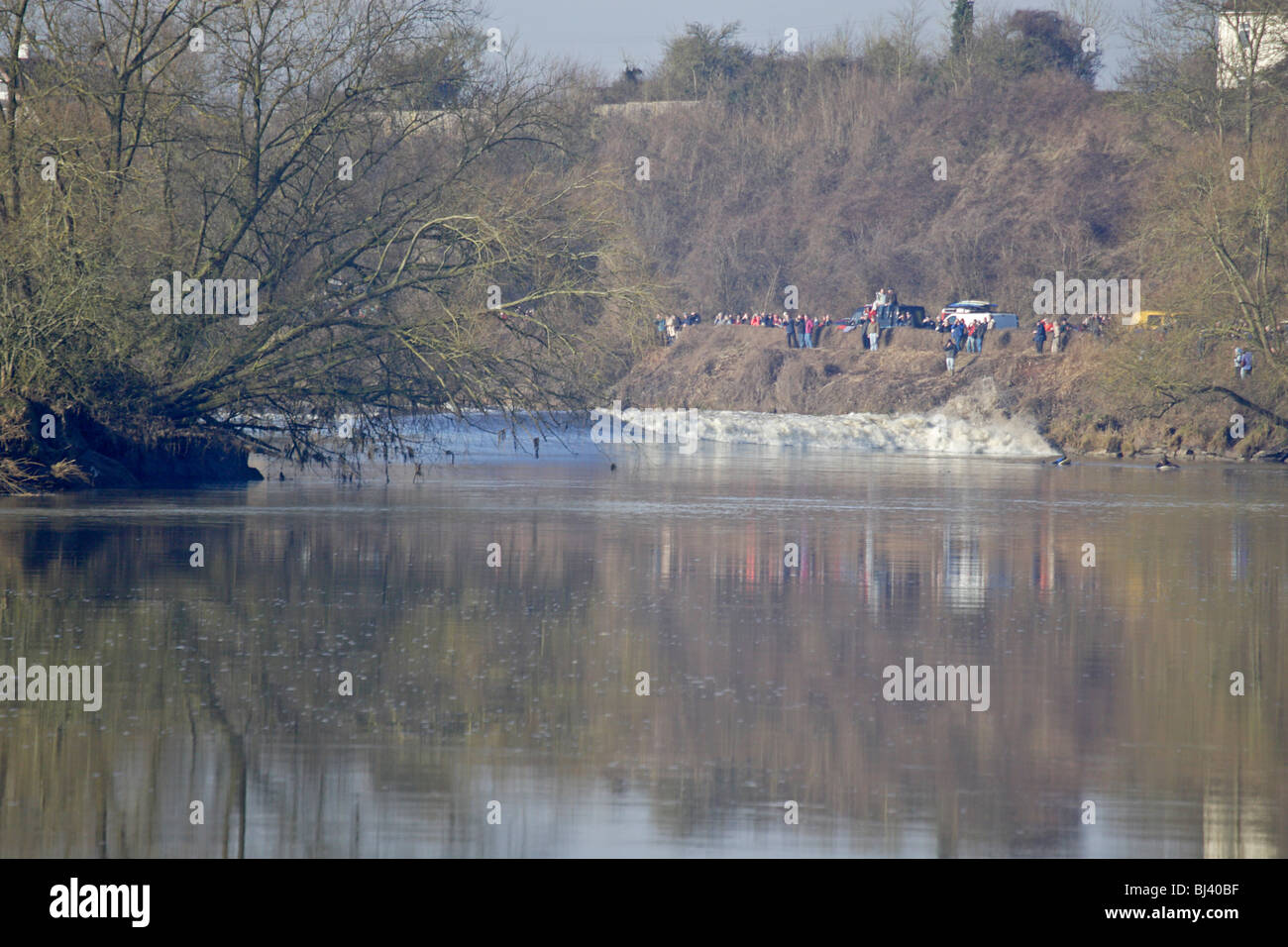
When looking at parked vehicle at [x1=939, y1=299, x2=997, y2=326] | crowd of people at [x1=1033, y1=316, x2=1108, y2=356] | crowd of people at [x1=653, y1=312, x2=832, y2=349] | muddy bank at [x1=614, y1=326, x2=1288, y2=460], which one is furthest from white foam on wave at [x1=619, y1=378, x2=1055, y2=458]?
parked vehicle at [x1=939, y1=299, x2=997, y2=326]

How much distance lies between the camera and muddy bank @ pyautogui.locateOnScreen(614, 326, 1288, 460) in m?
44.5

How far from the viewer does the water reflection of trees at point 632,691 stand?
805cm

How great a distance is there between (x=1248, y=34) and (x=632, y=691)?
2108 inches

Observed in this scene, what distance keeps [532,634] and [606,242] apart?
1779 centimetres

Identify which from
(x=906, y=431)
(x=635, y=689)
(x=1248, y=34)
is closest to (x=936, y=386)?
(x=906, y=431)

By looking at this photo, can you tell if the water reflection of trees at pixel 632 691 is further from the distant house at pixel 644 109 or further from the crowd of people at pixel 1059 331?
the distant house at pixel 644 109

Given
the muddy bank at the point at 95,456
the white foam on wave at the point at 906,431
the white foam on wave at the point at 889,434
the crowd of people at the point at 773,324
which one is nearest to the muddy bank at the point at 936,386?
the white foam on wave at the point at 906,431

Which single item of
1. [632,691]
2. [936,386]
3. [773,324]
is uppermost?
[773,324]

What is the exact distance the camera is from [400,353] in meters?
29.9

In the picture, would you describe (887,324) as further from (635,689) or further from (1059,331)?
(635,689)

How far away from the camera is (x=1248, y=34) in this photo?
57281mm

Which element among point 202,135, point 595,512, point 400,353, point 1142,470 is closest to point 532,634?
point 595,512

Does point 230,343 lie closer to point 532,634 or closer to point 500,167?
point 500,167

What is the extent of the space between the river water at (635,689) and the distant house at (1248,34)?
36797 mm
